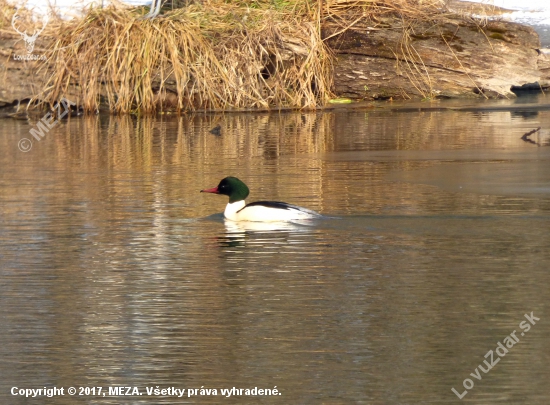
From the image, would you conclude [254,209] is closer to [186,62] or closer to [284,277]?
[284,277]

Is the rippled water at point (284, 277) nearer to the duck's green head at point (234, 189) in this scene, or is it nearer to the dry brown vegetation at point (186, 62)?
the duck's green head at point (234, 189)

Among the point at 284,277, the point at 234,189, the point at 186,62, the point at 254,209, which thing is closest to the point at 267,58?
the point at 186,62

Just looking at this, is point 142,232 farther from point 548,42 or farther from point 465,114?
point 548,42

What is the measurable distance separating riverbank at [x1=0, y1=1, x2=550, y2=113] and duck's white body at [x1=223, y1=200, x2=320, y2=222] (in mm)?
9694

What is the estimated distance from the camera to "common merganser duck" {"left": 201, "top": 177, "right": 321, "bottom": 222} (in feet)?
26.5

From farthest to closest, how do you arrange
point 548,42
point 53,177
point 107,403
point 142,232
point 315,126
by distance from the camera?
point 548,42
point 315,126
point 53,177
point 142,232
point 107,403

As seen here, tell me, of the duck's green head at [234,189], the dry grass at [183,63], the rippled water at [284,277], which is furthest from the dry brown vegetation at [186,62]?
the duck's green head at [234,189]

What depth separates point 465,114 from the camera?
16.8m

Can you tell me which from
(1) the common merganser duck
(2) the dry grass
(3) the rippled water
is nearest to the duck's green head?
(1) the common merganser duck

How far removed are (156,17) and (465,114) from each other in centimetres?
540

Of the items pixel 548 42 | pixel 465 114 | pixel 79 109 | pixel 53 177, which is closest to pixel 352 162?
pixel 53 177

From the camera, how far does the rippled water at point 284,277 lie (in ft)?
15.7

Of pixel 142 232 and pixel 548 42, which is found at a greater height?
pixel 548 42

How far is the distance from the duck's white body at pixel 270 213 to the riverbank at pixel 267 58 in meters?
9.69
